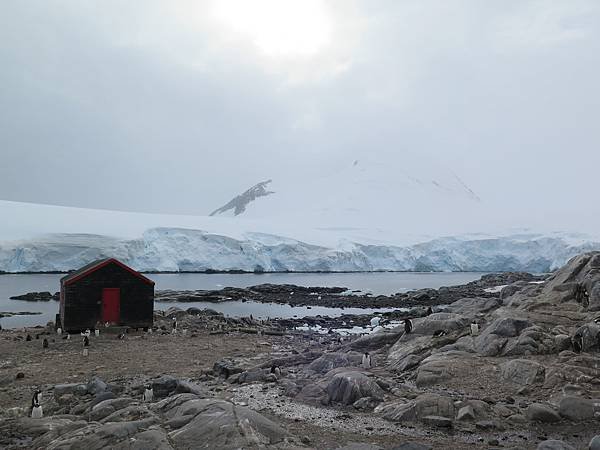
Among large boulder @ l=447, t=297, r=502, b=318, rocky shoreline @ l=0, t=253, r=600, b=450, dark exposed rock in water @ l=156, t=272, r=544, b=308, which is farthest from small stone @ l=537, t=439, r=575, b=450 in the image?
dark exposed rock in water @ l=156, t=272, r=544, b=308

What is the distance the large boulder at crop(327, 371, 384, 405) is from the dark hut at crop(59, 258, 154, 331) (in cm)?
→ 1448

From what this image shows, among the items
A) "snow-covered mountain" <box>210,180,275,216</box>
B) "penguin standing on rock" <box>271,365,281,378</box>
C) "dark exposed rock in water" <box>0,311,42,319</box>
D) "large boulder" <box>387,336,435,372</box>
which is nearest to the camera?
"large boulder" <box>387,336,435,372</box>

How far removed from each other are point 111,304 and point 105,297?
0.43 meters

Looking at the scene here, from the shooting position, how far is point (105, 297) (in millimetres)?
23406

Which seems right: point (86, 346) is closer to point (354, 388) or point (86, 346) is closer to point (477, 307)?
point (354, 388)

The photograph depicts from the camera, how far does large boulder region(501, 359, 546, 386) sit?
11273mm

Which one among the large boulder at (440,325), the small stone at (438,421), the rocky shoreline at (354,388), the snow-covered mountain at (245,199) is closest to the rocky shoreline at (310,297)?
the large boulder at (440,325)

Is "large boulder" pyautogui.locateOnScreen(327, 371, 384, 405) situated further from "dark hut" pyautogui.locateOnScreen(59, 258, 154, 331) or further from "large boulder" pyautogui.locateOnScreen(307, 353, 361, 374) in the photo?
"dark hut" pyautogui.locateOnScreen(59, 258, 154, 331)

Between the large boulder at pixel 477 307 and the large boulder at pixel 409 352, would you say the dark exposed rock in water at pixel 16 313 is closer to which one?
the large boulder at pixel 477 307

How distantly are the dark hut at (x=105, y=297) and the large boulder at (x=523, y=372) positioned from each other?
1690 centimetres

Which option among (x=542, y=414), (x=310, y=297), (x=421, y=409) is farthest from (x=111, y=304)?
(x=310, y=297)

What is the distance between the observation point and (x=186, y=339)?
22.8m

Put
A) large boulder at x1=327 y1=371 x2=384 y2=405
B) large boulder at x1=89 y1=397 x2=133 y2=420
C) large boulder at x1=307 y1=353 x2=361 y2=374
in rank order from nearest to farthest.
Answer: large boulder at x1=89 y1=397 x2=133 y2=420 < large boulder at x1=327 y1=371 x2=384 y2=405 < large boulder at x1=307 y1=353 x2=361 y2=374

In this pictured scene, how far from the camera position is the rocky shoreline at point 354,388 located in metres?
8.66
